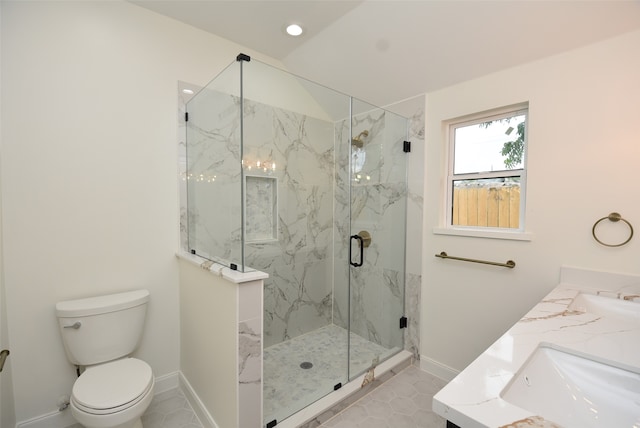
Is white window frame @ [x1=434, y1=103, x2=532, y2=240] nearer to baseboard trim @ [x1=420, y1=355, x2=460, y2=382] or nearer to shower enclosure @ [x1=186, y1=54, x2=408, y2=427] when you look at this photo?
shower enclosure @ [x1=186, y1=54, x2=408, y2=427]

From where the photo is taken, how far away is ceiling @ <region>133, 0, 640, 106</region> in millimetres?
1523

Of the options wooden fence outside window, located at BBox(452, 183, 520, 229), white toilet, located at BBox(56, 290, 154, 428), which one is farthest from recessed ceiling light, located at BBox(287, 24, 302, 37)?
white toilet, located at BBox(56, 290, 154, 428)

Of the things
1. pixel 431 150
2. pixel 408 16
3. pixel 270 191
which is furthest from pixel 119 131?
pixel 431 150

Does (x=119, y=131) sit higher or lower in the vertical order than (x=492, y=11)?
lower

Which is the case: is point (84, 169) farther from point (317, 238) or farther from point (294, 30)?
→ point (317, 238)

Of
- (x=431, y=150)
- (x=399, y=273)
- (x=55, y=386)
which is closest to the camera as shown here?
(x=55, y=386)

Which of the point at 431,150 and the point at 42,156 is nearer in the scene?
the point at 42,156

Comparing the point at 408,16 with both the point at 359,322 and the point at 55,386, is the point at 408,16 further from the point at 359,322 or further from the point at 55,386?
the point at 55,386

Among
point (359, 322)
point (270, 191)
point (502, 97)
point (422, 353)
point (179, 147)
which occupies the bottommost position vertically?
point (422, 353)

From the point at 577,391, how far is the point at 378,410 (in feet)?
4.40

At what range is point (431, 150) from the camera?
7.47 ft

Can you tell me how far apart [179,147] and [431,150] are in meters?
1.92

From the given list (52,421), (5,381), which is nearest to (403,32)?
(5,381)

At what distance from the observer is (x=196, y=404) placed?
188 centimetres
